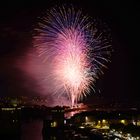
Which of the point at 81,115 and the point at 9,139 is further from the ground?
the point at 81,115

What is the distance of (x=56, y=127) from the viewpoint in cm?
2097

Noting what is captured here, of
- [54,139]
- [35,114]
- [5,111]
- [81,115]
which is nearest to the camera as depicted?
[54,139]

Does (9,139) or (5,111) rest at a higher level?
(5,111)

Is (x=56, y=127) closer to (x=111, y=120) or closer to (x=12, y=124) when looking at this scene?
(x=111, y=120)

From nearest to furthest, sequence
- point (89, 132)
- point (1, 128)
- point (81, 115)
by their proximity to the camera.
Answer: point (89, 132), point (81, 115), point (1, 128)

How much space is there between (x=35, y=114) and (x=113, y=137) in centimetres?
2768

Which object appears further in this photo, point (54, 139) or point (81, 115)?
point (81, 115)

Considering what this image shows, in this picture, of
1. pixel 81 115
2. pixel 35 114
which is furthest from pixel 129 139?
pixel 35 114

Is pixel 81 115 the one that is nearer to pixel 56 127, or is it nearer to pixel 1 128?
pixel 56 127

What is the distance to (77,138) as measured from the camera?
15.7m

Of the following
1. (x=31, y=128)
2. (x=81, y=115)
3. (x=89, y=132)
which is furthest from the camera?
(x=31, y=128)

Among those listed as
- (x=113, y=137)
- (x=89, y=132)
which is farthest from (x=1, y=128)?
(x=113, y=137)

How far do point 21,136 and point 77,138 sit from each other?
11110mm

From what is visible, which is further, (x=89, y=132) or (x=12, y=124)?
(x=12, y=124)
